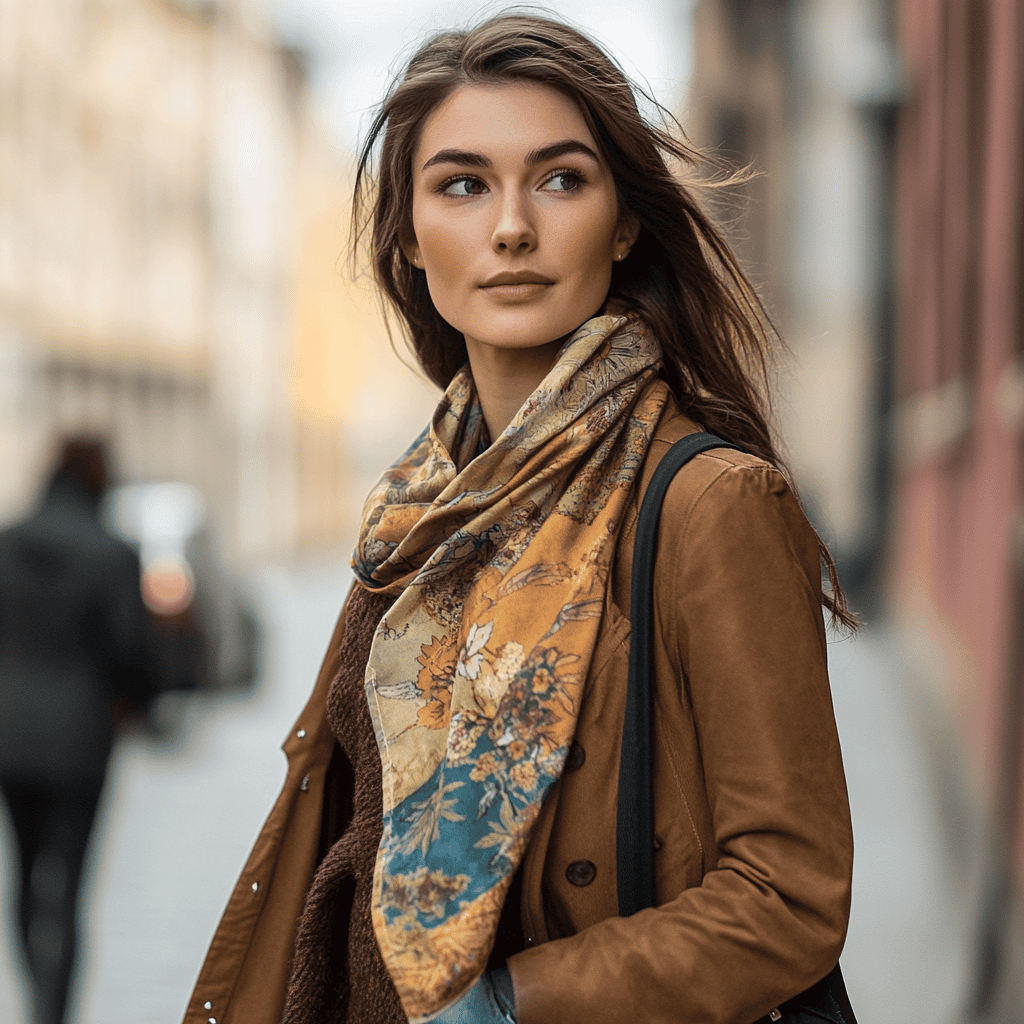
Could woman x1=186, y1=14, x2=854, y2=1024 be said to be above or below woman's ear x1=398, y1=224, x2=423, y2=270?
below

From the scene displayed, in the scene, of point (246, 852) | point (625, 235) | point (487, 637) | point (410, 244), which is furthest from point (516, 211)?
point (246, 852)

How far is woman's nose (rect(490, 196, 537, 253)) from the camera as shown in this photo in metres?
1.75

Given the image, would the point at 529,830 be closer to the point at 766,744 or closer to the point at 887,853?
the point at 766,744

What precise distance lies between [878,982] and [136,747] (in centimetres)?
643

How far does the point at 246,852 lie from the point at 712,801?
213 inches

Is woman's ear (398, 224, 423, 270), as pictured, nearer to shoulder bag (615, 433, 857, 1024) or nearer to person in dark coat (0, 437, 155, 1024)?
shoulder bag (615, 433, 857, 1024)

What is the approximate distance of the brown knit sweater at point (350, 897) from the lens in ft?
6.11

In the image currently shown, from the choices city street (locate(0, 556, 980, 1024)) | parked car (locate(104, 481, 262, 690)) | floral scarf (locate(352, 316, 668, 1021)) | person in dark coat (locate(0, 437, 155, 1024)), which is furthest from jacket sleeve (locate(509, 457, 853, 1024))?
parked car (locate(104, 481, 262, 690))

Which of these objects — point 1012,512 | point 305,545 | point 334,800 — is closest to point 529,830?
point 334,800

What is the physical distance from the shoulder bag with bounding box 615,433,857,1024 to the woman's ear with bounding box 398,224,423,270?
0.59 meters

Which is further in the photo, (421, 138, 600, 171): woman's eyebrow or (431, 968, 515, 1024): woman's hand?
(421, 138, 600, 171): woman's eyebrow

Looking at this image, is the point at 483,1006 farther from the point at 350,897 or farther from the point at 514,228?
the point at 514,228

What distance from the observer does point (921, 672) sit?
11.4m

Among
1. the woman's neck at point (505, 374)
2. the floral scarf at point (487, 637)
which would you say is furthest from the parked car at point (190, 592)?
the floral scarf at point (487, 637)
